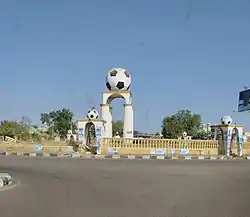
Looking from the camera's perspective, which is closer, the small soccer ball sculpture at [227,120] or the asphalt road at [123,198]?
the asphalt road at [123,198]

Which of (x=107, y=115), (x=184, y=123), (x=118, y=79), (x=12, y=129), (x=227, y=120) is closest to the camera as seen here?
(x=227, y=120)

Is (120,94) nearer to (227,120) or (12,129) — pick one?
(227,120)

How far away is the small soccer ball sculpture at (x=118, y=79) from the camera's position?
39.0m

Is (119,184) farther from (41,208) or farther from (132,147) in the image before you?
(132,147)

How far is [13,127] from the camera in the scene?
71.6 m

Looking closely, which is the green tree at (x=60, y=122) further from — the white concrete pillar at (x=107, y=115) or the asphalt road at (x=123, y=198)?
the asphalt road at (x=123, y=198)

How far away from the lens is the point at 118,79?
128ft

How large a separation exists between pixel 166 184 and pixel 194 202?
11.2 feet

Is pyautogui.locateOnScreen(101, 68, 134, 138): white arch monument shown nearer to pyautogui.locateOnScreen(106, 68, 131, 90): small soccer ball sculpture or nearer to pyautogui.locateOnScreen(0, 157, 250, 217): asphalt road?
pyautogui.locateOnScreen(106, 68, 131, 90): small soccer ball sculpture

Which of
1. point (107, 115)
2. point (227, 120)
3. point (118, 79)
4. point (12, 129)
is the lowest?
point (227, 120)

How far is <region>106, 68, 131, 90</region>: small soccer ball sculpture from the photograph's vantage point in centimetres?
3897

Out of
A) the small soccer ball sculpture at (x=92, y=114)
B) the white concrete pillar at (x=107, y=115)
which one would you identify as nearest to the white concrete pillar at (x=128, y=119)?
the white concrete pillar at (x=107, y=115)

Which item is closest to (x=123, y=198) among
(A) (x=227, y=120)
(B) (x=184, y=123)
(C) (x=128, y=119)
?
(A) (x=227, y=120)

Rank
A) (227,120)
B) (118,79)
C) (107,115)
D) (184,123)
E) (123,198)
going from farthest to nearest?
(184,123), (107,115), (118,79), (227,120), (123,198)
